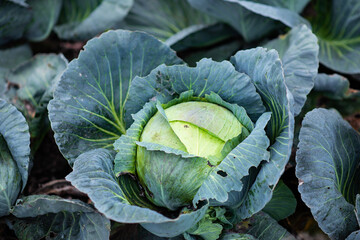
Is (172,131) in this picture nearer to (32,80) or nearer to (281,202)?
(281,202)

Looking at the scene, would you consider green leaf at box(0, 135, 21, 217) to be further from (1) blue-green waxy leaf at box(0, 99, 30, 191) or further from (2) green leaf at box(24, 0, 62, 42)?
(2) green leaf at box(24, 0, 62, 42)

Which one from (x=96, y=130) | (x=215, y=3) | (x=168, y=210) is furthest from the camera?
(x=215, y=3)

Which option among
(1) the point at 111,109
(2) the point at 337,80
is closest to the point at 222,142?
(1) the point at 111,109

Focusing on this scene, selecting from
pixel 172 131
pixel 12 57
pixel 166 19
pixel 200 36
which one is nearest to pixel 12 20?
pixel 12 57

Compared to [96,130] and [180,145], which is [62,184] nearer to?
[96,130]

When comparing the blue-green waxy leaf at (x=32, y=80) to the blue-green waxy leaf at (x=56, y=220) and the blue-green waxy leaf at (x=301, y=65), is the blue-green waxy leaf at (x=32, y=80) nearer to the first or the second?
the blue-green waxy leaf at (x=56, y=220)

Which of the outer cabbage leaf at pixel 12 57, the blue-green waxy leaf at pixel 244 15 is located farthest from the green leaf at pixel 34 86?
the blue-green waxy leaf at pixel 244 15

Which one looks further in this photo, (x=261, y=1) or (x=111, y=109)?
(x=261, y=1)

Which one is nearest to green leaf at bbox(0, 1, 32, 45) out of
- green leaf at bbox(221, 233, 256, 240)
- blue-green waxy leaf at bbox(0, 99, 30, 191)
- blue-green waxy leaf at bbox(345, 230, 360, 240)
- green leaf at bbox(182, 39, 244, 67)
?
blue-green waxy leaf at bbox(0, 99, 30, 191)
